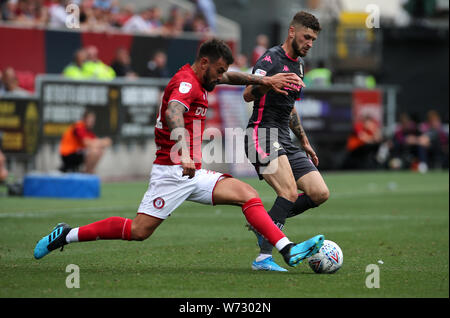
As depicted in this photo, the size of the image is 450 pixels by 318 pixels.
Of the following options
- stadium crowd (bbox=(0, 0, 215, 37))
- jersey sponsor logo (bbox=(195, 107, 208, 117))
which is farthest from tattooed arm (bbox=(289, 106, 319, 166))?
stadium crowd (bbox=(0, 0, 215, 37))

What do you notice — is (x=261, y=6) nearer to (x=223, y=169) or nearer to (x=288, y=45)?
(x=223, y=169)

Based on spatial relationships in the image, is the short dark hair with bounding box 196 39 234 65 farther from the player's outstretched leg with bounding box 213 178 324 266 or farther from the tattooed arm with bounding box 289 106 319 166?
the tattooed arm with bounding box 289 106 319 166

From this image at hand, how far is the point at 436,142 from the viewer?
27.3 metres

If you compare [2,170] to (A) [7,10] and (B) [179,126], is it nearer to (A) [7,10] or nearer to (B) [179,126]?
(A) [7,10]

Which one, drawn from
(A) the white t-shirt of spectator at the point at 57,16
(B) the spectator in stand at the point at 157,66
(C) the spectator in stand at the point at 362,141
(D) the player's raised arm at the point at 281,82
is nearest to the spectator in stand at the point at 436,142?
(C) the spectator in stand at the point at 362,141

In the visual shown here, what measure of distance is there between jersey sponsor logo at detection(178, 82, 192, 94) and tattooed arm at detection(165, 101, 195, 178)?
0.13 m

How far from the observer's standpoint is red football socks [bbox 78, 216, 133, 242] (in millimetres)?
7609

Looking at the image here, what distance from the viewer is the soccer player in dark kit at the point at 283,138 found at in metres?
8.27

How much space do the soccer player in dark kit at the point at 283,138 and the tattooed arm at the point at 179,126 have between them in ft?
4.03

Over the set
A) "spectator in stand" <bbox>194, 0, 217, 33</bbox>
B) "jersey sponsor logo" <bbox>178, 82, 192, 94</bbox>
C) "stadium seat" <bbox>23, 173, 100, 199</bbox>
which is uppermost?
"spectator in stand" <bbox>194, 0, 217, 33</bbox>

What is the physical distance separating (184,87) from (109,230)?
1.40 metres

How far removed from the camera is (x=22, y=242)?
32.1 ft

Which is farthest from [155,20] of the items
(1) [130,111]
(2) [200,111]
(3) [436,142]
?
(2) [200,111]

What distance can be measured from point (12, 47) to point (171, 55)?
193 inches
